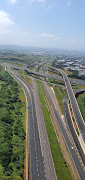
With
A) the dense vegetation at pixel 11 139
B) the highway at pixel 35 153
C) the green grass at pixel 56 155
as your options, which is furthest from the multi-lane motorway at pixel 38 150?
the dense vegetation at pixel 11 139

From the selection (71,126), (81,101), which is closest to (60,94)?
(81,101)

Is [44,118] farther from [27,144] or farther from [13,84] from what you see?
[13,84]

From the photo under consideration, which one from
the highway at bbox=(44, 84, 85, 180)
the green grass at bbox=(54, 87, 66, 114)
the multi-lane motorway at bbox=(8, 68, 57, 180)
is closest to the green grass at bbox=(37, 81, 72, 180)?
the multi-lane motorway at bbox=(8, 68, 57, 180)

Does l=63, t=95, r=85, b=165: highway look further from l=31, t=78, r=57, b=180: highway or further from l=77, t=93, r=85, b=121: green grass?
l=31, t=78, r=57, b=180: highway

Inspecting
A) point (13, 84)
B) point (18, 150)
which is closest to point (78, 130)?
point (18, 150)

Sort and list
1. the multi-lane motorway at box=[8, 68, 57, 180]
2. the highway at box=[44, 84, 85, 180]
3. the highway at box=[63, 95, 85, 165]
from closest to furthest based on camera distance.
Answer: the multi-lane motorway at box=[8, 68, 57, 180]
the highway at box=[44, 84, 85, 180]
the highway at box=[63, 95, 85, 165]

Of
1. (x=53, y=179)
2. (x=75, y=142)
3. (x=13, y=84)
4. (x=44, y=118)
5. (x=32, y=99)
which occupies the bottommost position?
(x=53, y=179)

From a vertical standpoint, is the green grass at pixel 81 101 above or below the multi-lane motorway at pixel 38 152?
above

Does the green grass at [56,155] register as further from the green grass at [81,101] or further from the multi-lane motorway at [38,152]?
the green grass at [81,101]
